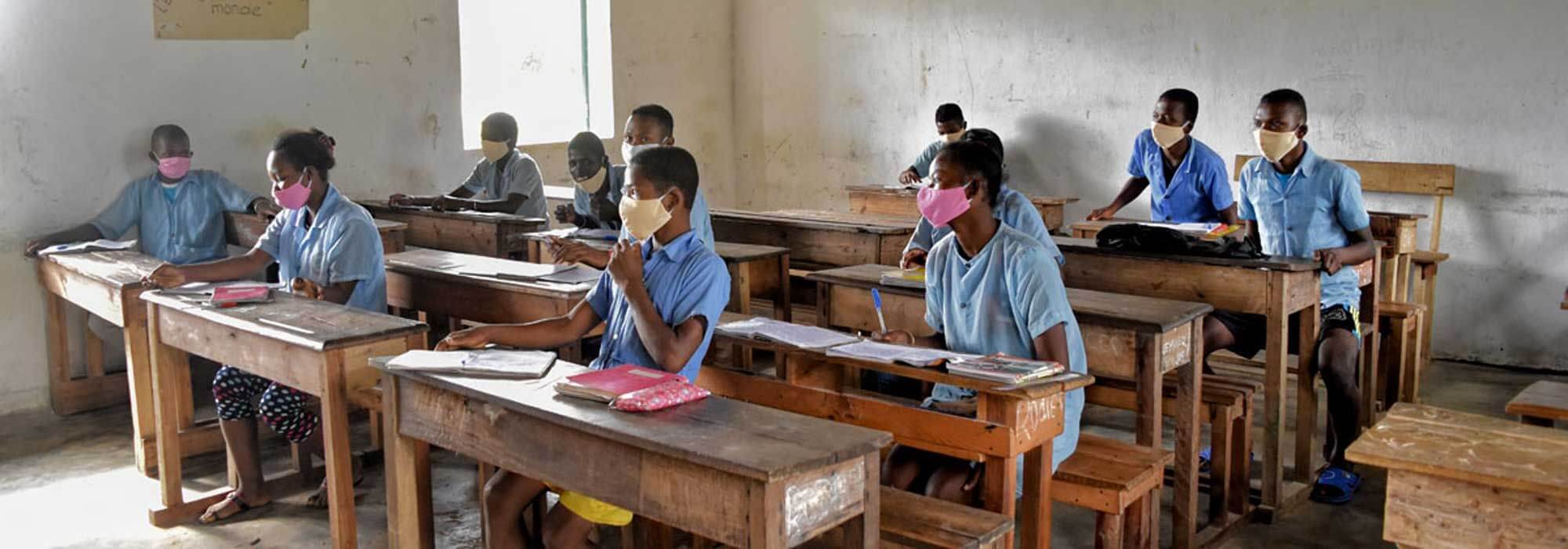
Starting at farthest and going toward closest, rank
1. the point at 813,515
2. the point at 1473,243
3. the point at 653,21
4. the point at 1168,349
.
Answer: the point at 653,21 < the point at 1473,243 < the point at 1168,349 < the point at 813,515

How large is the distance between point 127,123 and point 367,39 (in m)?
1.41

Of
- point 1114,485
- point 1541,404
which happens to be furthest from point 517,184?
point 1541,404

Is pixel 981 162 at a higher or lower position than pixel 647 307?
higher

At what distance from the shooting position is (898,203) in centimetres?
798

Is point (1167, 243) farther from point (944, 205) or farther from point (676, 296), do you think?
point (676, 296)

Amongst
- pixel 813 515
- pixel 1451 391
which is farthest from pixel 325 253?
pixel 1451 391

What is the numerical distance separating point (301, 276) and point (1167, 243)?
9.83 ft

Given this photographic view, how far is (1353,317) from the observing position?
450 centimetres

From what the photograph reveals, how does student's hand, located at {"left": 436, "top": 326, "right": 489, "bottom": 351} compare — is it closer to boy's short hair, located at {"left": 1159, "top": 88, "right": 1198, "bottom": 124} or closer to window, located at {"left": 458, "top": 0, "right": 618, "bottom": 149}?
boy's short hair, located at {"left": 1159, "top": 88, "right": 1198, "bottom": 124}

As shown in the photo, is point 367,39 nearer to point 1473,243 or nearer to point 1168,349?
point 1168,349

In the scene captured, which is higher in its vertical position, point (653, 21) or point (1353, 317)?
point (653, 21)

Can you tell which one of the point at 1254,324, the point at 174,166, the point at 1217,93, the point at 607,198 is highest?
the point at 1217,93

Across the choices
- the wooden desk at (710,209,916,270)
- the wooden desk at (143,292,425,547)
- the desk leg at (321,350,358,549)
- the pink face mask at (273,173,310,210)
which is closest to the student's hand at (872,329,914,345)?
the wooden desk at (143,292,425,547)

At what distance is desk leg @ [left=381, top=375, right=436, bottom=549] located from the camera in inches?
117
